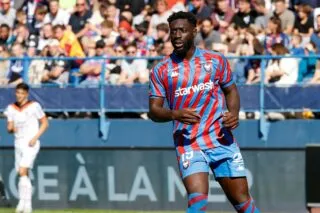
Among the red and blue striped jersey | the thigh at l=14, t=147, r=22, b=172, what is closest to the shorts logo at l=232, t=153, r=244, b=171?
the red and blue striped jersey

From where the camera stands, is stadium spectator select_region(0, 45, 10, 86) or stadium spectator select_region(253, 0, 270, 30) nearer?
stadium spectator select_region(253, 0, 270, 30)

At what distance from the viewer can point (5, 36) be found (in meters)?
19.9

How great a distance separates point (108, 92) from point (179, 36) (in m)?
8.60

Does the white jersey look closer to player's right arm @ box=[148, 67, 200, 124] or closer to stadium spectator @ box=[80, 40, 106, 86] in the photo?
stadium spectator @ box=[80, 40, 106, 86]

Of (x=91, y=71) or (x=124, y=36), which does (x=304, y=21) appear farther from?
(x=91, y=71)

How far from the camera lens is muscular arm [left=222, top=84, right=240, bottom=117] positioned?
955cm

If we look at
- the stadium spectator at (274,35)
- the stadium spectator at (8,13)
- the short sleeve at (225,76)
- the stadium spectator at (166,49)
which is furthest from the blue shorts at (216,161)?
the stadium spectator at (8,13)

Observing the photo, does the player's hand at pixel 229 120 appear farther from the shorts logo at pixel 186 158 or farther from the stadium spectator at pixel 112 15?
the stadium spectator at pixel 112 15

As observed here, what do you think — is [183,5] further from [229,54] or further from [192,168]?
[192,168]

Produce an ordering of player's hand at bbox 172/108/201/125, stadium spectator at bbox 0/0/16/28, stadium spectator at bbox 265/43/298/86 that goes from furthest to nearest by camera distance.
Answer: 1. stadium spectator at bbox 0/0/16/28
2. stadium spectator at bbox 265/43/298/86
3. player's hand at bbox 172/108/201/125

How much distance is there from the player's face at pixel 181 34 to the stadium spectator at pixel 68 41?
31.2ft

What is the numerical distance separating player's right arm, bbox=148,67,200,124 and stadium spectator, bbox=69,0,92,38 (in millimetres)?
9749

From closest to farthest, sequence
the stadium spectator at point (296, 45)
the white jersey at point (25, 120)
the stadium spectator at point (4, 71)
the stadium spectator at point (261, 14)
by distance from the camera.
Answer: the white jersey at point (25, 120) < the stadium spectator at point (296, 45) < the stadium spectator at point (261, 14) < the stadium spectator at point (4, 71)

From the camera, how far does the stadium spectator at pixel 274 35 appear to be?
17344 mm
